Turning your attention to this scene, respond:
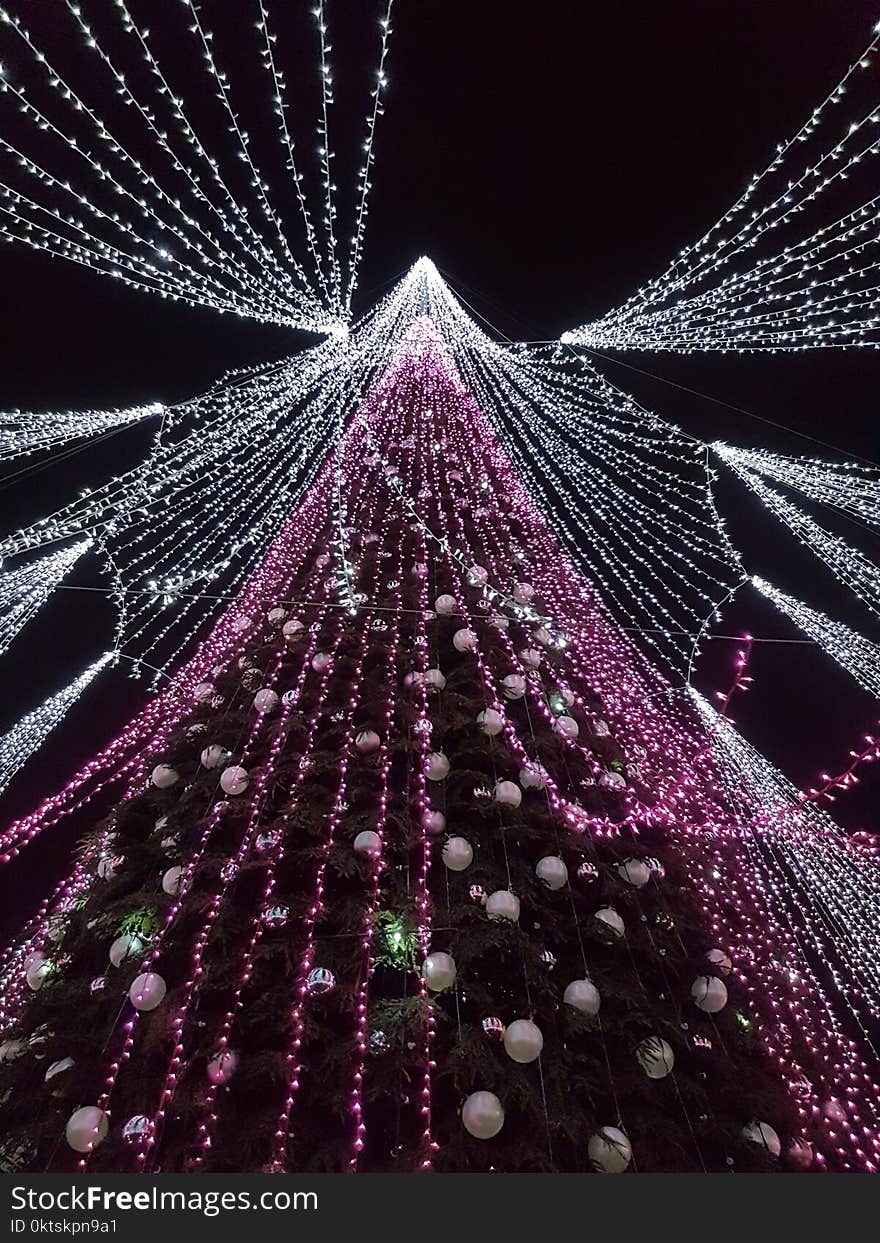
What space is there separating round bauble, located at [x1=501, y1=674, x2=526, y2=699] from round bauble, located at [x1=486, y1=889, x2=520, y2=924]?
953mm

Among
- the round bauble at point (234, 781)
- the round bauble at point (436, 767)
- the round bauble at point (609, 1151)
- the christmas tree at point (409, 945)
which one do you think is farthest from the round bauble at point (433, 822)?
the round bauble at point (609, 1151)

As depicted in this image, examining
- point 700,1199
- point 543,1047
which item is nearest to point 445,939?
point 543,1047

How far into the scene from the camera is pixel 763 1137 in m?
1.68

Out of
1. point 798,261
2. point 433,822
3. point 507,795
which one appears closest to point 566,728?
point 507,795

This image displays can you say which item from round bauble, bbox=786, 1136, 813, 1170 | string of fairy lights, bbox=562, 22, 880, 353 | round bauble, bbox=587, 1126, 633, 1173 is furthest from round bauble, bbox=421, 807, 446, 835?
string of fairy lights, bbox=562, 22, 880, 353

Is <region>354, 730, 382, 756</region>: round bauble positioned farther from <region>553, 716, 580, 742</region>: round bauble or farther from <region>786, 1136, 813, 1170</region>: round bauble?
<region>786, 1136, 813, 1170</region>: round bauble

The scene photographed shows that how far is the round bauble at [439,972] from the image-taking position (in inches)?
69.9

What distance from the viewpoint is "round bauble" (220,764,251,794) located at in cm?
220

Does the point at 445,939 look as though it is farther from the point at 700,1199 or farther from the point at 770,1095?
the point at 770,1095

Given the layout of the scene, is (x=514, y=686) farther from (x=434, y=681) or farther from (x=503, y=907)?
(x=503, y=907)

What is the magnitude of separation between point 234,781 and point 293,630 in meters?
0.91

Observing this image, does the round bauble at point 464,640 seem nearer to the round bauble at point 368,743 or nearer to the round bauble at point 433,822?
the round bauble at point 368,743

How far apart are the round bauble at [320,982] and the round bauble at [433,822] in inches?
22.6

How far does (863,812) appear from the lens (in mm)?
5918
